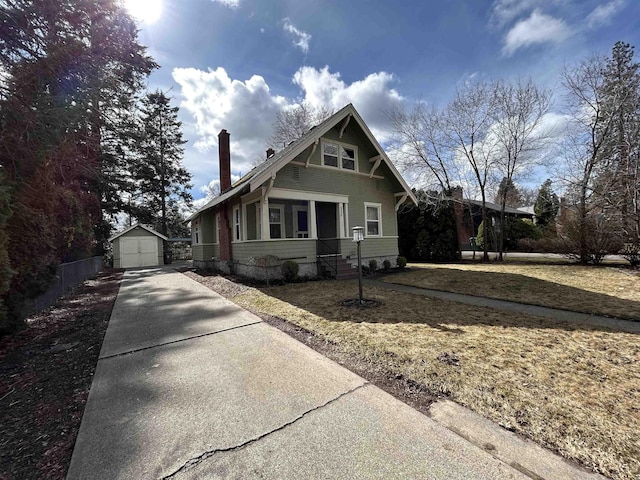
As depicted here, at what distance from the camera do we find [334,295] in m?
7.60

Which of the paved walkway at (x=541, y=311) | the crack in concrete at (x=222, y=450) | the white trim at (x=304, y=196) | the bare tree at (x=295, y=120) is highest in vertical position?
the bare tree at (x=295, y=120)

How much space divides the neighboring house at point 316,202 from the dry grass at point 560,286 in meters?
3.06

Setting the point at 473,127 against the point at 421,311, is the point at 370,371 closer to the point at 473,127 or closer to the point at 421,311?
the point at 421,311

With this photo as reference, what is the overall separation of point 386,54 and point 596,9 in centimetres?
654

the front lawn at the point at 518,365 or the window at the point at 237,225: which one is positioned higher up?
the window at the point at 237,225

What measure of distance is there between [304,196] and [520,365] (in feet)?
28.6

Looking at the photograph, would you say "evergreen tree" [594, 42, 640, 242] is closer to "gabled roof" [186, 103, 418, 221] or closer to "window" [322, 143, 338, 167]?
"gabled roof" [186, 103, 418, 221]

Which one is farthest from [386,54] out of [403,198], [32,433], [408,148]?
[32,433]

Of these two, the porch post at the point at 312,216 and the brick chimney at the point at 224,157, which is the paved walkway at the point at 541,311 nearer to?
the porch post at the point at 312,216

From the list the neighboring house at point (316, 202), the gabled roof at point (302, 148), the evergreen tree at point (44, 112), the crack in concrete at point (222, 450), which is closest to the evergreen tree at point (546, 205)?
the neighboring house at point (316, 202)

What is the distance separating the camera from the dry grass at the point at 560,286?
6.11m

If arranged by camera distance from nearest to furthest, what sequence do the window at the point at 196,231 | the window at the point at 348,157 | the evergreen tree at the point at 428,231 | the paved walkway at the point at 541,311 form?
the paved walkway at the point at 541,311 → the window at the point at 348,157 → the evergreen tree at the point at 428,231 → the window at the point at 196,231

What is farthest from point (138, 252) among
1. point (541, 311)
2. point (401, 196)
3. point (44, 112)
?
point (541, 311)

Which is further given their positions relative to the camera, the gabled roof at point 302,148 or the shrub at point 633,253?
the shrub at point 633,253
